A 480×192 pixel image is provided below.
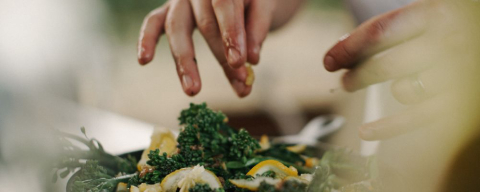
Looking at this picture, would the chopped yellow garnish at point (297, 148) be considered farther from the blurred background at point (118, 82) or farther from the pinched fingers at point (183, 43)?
the pinched fingers at point (183, 43)

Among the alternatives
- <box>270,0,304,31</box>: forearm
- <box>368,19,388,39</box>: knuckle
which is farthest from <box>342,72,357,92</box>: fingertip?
<box>270,0,304,31</box>: forearm

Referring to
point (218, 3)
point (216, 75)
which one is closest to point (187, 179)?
point (218, 3)

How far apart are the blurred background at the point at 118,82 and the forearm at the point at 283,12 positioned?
7.6 inches

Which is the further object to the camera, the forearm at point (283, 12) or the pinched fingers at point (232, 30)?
the forearm at point (283, 12)

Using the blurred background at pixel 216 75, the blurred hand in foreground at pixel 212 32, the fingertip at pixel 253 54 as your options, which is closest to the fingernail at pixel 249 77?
the blurred hand in foreground at pixel 212 32

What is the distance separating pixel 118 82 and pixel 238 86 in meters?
2.91

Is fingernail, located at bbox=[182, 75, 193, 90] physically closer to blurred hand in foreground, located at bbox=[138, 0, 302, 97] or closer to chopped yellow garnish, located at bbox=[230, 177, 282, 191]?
blurred hand in foreground, located at bbox=[138, 0, 302, 97]

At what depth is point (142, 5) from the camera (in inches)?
139

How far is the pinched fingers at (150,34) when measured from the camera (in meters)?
0.81

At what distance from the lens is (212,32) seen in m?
0.85

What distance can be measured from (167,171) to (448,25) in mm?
569

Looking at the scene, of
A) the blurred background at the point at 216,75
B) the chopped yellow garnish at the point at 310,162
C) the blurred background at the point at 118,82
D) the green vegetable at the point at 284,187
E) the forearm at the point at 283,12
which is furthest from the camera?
the blurred background at the point at 216,75

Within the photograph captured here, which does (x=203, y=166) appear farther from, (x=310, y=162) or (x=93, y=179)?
(x=310, y=162)

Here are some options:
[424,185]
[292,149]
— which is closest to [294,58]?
[292,149]
